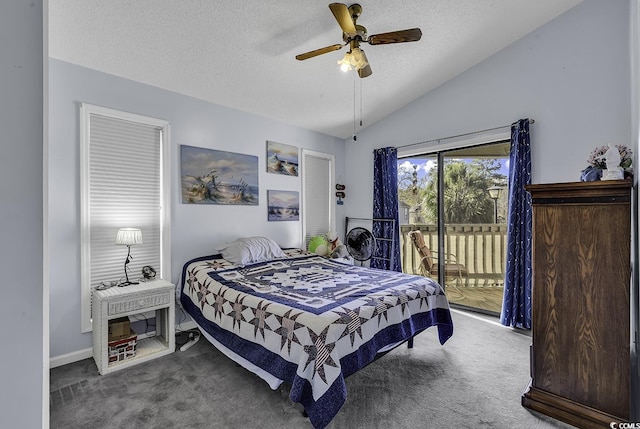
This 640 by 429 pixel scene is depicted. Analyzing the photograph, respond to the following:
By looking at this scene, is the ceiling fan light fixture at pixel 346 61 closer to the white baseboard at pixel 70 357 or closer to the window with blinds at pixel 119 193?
the window with blinds at pixel 119 193

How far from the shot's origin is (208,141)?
3.38 metres

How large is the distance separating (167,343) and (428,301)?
2371 millimetres

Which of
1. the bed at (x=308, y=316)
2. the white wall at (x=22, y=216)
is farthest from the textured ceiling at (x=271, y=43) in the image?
the bed at (x=308, y=316)

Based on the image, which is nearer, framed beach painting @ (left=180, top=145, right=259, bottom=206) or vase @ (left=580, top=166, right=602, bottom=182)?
vase @ (left=580, top=166, right=602, bottom=182)

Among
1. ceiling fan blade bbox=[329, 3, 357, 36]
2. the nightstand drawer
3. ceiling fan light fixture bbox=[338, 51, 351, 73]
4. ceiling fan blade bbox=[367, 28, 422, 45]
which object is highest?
ceiling fan blade bbox=[329, 3, 357, 36]

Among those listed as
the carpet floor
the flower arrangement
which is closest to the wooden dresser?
the carpet floor

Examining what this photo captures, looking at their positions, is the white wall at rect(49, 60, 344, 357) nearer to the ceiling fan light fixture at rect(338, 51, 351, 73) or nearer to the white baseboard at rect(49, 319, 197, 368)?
the white baseboard at rect(49, 319, 197, 368)

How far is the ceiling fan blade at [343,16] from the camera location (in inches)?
72.4

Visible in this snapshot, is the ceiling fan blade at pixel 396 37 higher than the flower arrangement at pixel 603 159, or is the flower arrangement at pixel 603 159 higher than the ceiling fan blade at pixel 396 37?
the ceiling fan blade at pixel 396 37

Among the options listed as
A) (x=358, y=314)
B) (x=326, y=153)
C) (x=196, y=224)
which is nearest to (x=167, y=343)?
(x=196, y=224)

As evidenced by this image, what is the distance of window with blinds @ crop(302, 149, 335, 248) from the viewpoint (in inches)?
178

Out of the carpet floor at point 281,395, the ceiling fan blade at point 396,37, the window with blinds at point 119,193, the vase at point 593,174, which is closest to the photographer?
the carpet floor at point 281,395

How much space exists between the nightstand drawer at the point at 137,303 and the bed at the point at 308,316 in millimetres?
262

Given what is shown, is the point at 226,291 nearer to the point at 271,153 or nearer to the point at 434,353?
the point at 434,353
